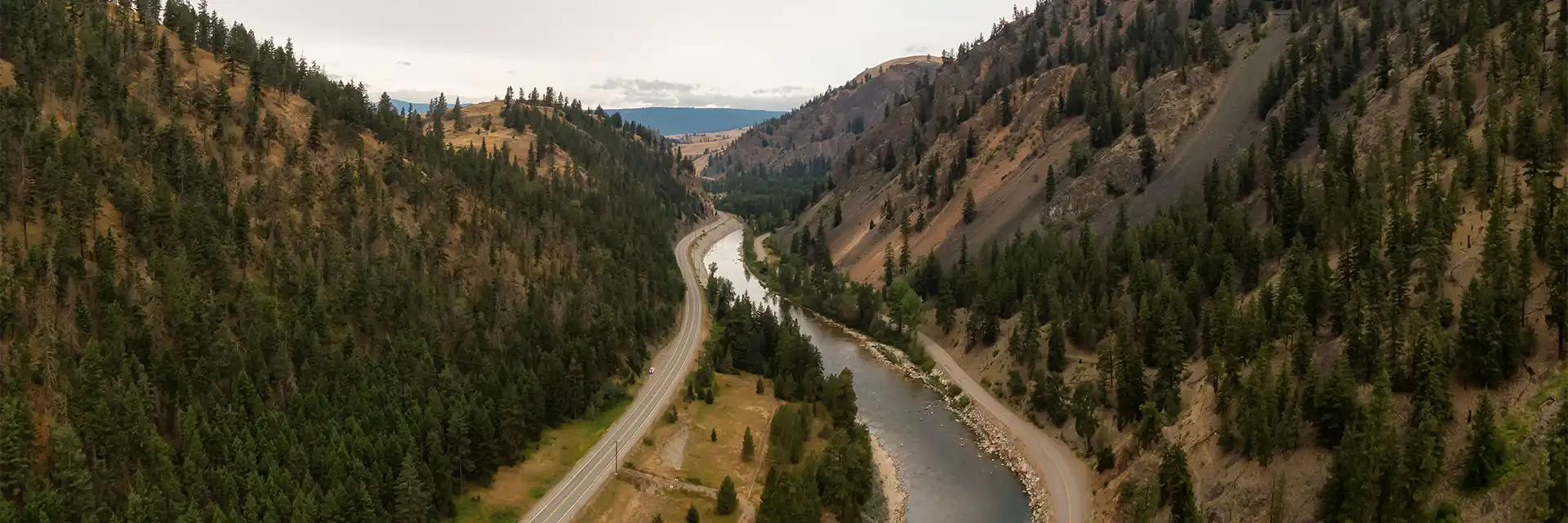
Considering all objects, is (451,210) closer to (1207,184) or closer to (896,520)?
(896,520)

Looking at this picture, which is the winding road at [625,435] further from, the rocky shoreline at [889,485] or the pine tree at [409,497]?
the rocky shoreline at [889,485]

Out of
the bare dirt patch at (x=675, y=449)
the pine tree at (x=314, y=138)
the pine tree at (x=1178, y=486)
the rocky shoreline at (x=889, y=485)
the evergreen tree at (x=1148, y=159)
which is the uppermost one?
the evergreen tree at (x=1148, y=159)

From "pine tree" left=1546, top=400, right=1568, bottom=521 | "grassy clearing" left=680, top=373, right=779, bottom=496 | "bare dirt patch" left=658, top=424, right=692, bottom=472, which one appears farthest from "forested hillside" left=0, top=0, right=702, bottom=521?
"pine tree" left=1546, top=400, right=1568, bottom=521

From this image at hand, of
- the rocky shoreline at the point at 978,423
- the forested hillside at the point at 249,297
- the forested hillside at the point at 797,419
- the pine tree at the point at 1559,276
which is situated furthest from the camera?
the rocky shoreline at the point at 978,423

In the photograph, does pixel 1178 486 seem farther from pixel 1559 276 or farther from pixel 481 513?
pixel 481 513

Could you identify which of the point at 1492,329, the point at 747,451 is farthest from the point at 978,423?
the point at 1492,329

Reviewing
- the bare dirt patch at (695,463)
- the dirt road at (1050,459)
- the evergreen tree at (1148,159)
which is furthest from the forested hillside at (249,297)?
the evergreen tree at (1148,159)

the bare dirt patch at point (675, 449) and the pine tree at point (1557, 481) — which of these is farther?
the bare dirt patch at point (675, 449)

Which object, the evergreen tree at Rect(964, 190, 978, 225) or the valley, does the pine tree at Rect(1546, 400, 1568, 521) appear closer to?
the valley
